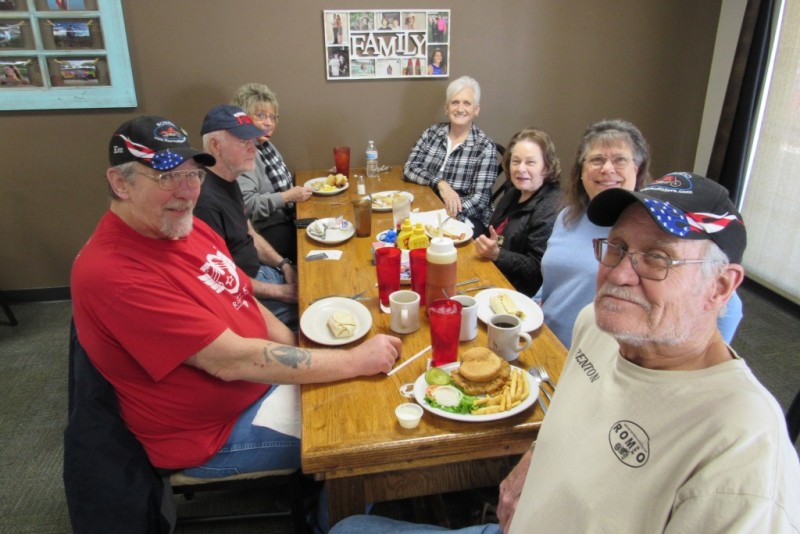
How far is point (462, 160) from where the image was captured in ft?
10.4

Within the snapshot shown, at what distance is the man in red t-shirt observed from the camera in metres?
1.19

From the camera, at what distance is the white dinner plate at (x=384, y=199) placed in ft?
8.45

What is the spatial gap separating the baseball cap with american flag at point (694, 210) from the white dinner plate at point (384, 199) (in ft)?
5.75

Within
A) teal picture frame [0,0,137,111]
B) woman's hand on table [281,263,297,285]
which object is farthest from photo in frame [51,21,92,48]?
woman's hand on table [281,263,297,285]

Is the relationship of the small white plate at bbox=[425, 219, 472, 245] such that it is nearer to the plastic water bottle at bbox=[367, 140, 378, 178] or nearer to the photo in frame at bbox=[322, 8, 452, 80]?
the plastic water bottle at bbox=[367, 140, 378, 178]

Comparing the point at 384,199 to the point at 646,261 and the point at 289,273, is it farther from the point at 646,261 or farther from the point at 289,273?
the point at 646,261

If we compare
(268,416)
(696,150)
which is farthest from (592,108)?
(268,416)

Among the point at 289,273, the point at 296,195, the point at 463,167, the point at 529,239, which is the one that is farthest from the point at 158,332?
the point at 463,167

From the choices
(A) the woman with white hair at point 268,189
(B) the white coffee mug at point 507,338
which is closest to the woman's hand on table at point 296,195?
(A) the woman with white hair at point 268,189

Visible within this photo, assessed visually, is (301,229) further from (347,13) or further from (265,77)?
(347,13)

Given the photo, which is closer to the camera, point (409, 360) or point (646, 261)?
point (646, 261)

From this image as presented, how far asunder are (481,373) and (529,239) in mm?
1108

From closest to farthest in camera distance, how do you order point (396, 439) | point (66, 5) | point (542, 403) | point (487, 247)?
point (396, 439), point (542, 403), point (487, 247), point (66, 5)

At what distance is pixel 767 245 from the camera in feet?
10.8
